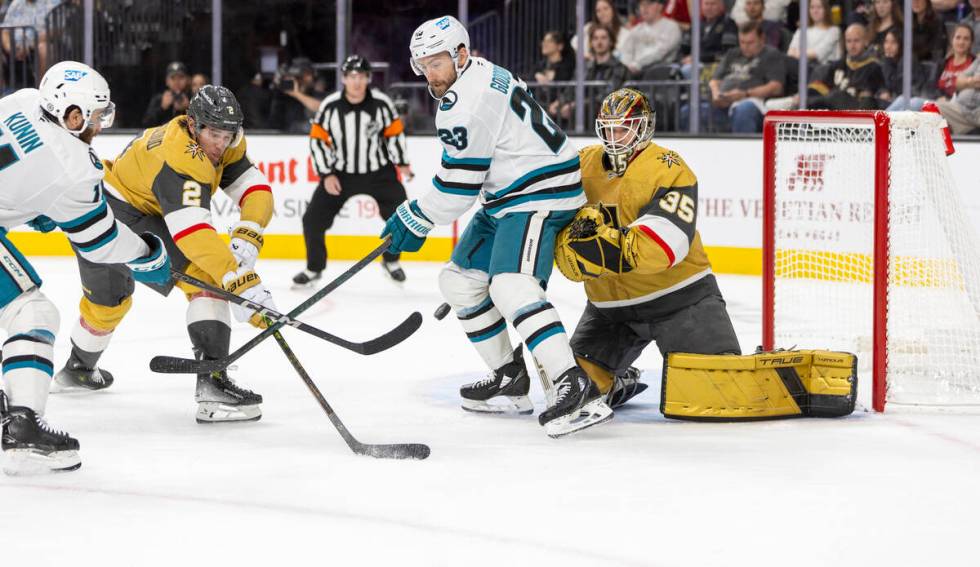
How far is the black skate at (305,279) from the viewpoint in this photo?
6336mm

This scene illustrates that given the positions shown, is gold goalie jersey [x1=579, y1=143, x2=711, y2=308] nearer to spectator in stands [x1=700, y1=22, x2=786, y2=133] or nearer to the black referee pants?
the black referee pants

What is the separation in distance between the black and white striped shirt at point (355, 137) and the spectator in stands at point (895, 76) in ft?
8.04

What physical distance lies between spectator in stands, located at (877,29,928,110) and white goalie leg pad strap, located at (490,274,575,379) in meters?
4.00

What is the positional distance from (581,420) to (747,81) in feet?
14.1

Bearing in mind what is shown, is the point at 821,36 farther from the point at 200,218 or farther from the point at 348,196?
the point at 200,218

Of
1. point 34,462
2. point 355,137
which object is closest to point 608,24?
point 355,137

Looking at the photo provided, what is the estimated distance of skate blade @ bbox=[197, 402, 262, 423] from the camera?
3480 mm

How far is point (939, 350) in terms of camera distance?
4.08 m

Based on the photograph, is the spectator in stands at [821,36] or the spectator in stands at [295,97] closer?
the spectator in stands at [821,36]

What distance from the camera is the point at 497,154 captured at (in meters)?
3.38

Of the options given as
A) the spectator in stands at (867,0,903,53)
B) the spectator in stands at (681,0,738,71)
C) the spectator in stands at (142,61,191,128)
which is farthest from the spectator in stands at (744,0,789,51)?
the spectator in stands at (142,61,191,128)

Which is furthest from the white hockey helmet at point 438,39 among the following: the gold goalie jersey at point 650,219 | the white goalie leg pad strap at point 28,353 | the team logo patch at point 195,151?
the white goalie leg pad strap at point 28,353

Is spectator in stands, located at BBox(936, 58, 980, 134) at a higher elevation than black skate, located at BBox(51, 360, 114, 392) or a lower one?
higher

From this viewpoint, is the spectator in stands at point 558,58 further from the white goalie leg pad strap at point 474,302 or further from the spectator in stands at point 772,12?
the white goalie leg pad strap at point 474,302
